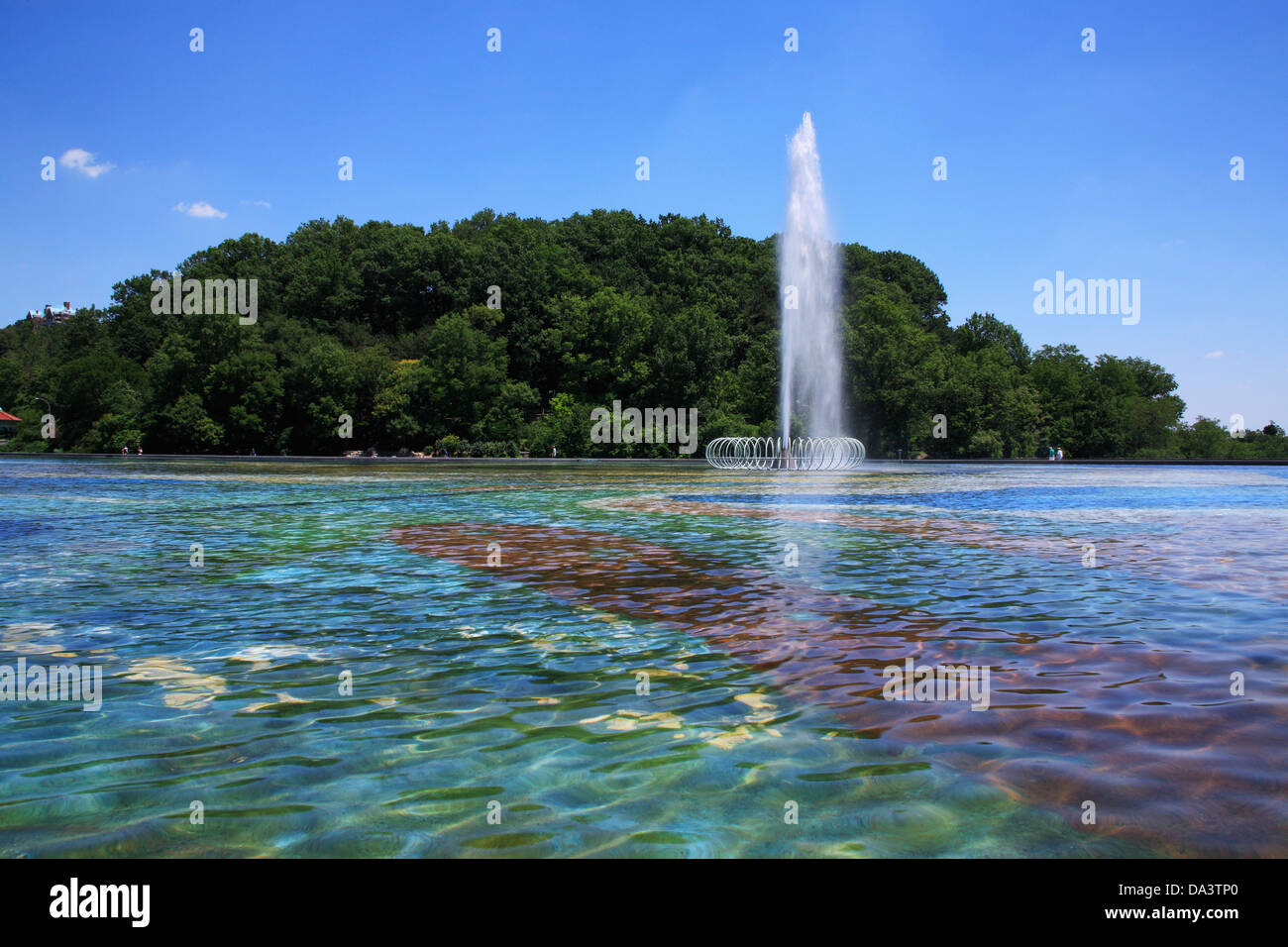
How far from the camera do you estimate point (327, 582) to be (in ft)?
29.7

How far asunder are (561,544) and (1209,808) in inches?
368

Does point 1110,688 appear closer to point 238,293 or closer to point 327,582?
point 327,582

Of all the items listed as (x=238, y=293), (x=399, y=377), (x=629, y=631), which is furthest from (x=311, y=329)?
(x=629, y=631)

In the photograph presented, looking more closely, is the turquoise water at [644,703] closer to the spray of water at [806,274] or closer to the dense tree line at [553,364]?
the spray of water at [806,274]

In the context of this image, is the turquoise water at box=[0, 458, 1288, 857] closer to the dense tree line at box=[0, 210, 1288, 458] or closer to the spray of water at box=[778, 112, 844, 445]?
the spray of water at box=[778, 112, 844, 445]

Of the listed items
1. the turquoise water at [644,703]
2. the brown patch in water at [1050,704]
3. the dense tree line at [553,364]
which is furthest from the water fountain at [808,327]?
the brown patch in water at [1050,704]

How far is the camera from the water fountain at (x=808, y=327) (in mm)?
38281

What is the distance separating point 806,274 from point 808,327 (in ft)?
13.2

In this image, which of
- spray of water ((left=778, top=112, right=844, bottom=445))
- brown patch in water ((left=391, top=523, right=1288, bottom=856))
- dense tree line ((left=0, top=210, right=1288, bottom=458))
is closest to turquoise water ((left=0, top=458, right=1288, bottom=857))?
brown patch in water ((left=391, top=523, right=1288, bottom=856))

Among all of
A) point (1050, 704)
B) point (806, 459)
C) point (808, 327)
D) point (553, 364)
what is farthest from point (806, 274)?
point (553, 364)

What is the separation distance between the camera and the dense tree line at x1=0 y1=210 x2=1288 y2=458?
61.6 m

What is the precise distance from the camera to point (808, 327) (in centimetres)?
4391

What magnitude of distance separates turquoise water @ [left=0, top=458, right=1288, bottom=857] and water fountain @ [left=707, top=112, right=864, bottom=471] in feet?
98.2
